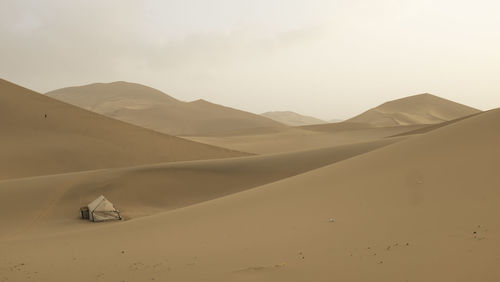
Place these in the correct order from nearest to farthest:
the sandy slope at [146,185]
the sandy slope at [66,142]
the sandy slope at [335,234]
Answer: the sandy slope at [335,234], the sandy slope at [146,185], the sandy slope at [66,142]

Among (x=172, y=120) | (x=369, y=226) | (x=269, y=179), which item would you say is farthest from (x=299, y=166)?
(x=172, y=120)

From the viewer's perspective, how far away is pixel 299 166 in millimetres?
19016

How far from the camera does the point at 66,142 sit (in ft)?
86.1

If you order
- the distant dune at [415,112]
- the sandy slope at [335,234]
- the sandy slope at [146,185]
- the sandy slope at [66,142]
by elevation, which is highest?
the distant dune at [415,112]

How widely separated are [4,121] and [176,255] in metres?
26.8

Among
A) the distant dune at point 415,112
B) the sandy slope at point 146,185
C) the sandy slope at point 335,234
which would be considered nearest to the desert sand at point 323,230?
the sandy slope at point 335,234

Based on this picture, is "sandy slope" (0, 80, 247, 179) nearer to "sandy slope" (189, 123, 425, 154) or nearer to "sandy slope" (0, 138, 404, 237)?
"sandy slope" (0, 138, 404, 237)

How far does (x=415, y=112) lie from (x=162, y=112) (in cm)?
5479

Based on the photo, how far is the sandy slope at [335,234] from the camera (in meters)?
4.62

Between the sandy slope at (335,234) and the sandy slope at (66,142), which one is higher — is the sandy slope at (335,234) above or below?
below

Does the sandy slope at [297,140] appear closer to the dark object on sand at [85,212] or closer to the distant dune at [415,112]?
the distant dune at [415,112]

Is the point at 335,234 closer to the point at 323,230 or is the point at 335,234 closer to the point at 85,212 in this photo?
the point at 323,230

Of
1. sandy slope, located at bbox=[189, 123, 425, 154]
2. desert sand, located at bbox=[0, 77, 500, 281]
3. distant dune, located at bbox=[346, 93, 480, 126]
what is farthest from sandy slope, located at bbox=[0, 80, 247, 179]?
distant dune, located at bbox=[346, 93, 480, 126]

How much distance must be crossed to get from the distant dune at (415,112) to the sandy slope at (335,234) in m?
70.5
